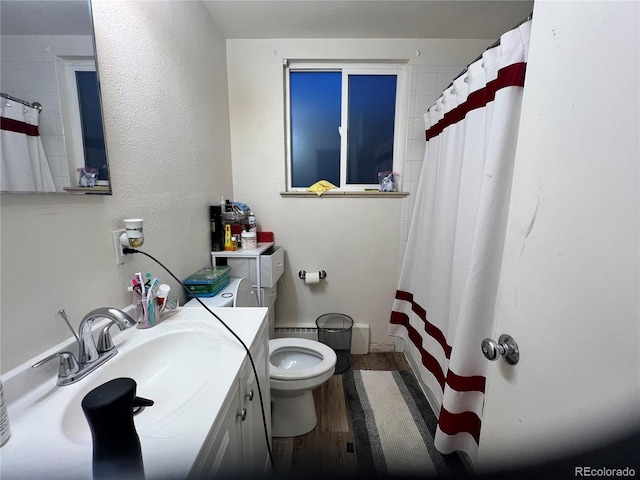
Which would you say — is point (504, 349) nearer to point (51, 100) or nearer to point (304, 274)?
point (51, 100)

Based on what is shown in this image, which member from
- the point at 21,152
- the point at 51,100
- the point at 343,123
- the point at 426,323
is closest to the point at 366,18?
the point at 343,123

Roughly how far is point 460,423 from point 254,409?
0.87 metres

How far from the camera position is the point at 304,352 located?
4.84 feet

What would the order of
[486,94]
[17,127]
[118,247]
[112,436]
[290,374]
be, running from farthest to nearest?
[290,374] → [486,94] → [118,247] → [17,127] → [112,436]

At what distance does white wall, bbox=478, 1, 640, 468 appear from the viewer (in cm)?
35

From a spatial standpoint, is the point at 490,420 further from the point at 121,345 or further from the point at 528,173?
the point at 121,345

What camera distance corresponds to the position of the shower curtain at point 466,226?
86 centimetres

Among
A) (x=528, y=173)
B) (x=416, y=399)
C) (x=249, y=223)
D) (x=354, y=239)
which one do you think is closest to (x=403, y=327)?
(x=416, y=399)

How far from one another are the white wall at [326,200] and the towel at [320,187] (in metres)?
0.07

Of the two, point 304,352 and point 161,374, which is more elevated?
point 161,374

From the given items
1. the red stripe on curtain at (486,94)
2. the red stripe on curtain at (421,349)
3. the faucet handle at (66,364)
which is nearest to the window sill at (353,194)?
the red stripe on curtain at (486,94)

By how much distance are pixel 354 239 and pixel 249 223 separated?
2.55 ft

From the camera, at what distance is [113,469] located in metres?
0.33

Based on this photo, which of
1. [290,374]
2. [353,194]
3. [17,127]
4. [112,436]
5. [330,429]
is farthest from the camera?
[353,194]
